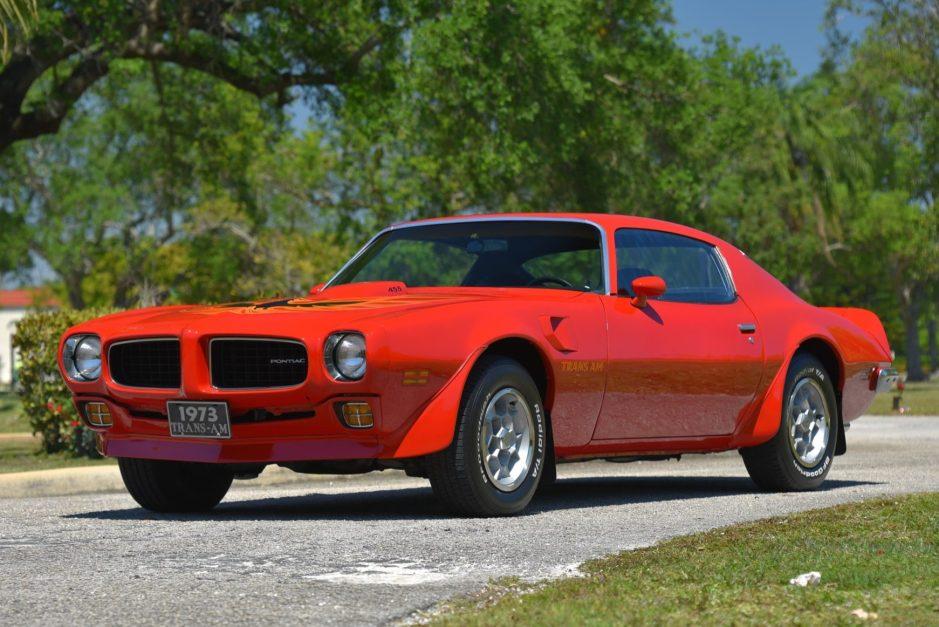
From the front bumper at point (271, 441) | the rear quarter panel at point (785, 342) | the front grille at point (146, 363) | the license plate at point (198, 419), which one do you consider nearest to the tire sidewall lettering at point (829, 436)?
the rear quarter panel at point (785, 342)

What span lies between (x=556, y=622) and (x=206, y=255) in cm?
5268

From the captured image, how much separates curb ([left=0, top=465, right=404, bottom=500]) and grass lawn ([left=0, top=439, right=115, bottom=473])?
1.27 m

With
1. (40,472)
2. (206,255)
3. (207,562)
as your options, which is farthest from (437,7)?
(206,255)

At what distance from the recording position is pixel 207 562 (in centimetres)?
615

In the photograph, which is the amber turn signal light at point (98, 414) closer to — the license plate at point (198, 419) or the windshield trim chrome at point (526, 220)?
the license plate at point (198, 419)

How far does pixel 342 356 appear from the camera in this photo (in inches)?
284

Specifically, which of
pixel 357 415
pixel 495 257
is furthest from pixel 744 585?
pixel 495 257

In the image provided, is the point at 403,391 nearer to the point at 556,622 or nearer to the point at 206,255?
the point at 556,622

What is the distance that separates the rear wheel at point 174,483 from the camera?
27.5 ft

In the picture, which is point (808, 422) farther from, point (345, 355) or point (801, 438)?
point (345, 355)

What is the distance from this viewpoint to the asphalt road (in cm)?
518

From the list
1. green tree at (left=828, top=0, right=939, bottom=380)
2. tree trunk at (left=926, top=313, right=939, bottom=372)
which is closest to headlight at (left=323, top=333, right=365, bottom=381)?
green tree at (left=828, top=0, right=939, bottom=380)

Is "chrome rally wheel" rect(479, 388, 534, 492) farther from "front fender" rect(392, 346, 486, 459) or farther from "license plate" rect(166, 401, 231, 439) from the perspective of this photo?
"license plate" rect(166, 401, 231, 439)

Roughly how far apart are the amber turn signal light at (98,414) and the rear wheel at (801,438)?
3806 millimetres
